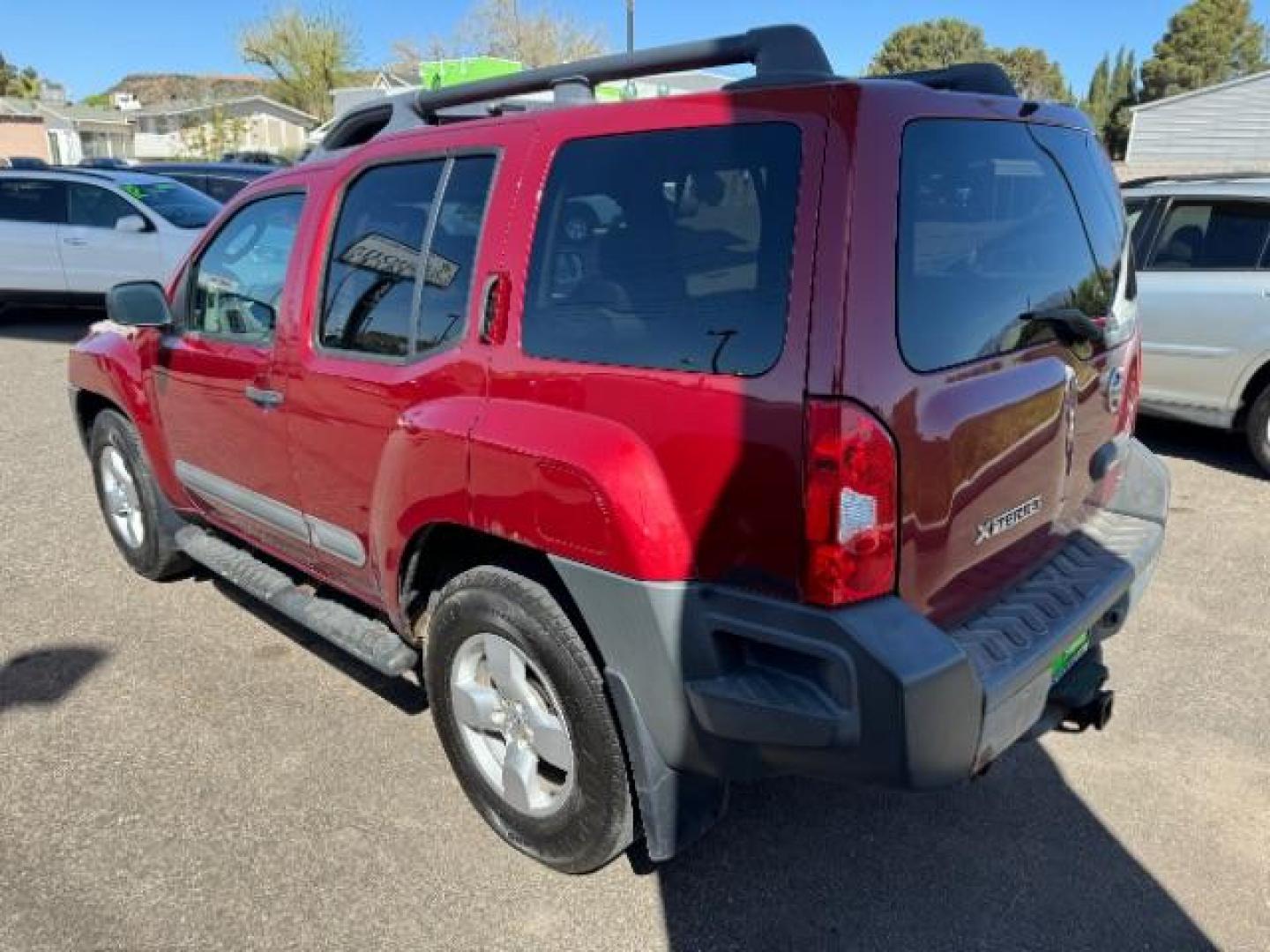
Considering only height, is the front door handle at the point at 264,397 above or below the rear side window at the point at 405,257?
below

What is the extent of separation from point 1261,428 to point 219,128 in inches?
1978

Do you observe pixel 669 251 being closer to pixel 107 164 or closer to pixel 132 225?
pixel 132 225

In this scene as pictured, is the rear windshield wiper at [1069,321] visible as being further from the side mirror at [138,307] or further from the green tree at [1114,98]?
the green tree at [1114,98]

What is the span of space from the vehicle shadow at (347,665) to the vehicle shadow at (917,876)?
48.4 inches

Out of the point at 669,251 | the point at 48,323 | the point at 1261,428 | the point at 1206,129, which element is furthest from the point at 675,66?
the point at 1206,129

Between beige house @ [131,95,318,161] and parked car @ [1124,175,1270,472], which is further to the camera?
beige house @ [131,95,318,161]

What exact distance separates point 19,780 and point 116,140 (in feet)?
234

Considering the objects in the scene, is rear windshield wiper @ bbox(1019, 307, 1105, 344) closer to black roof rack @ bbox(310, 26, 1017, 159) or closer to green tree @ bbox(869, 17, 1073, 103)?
black roof rack @ bbox(310, 26, 1017, 159)

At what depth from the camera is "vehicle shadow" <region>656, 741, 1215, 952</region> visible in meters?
2.37

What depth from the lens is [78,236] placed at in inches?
430

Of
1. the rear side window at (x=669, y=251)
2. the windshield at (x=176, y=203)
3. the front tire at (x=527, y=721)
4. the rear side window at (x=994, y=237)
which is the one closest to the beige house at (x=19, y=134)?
the windshield at (x=176, y=203)

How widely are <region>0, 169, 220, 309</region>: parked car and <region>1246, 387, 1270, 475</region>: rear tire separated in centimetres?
1028

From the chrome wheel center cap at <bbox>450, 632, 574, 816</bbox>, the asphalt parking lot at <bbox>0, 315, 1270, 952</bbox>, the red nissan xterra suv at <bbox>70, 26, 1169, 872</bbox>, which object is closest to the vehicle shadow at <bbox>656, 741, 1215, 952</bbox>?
the asphalt parking lot at <bbox>0, 315, 1270, 952</bbox>

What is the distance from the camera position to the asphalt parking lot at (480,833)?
2.40m
